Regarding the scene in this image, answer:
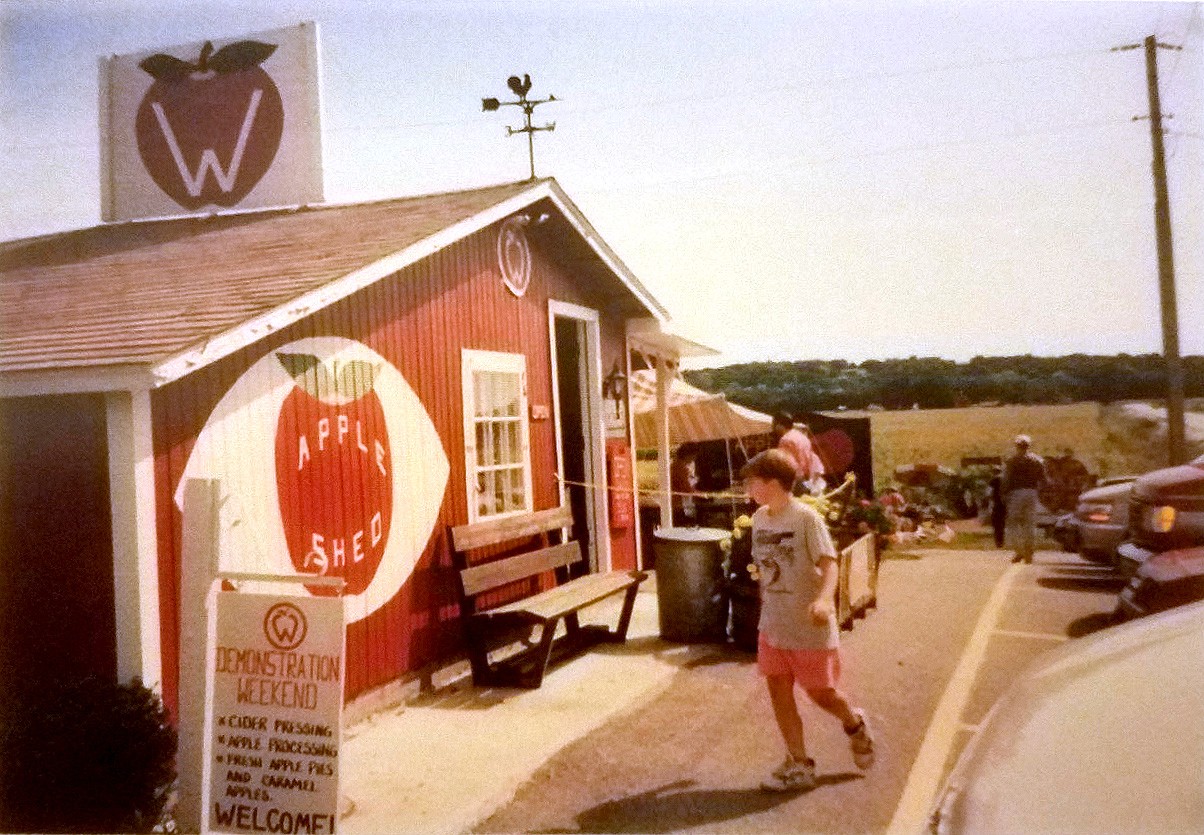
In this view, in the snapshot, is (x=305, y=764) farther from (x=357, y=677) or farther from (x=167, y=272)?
(x=167, y=272)

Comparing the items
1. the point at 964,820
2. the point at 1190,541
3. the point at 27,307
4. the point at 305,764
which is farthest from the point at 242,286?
the point at 1190,541

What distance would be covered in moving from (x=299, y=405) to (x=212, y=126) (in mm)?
5952

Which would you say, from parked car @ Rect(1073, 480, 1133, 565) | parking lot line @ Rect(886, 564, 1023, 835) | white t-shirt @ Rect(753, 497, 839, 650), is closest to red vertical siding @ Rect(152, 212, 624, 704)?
white t-shirt @ Rect(753, 497, 839, 650)

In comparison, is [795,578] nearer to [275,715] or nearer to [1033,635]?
[275,715]

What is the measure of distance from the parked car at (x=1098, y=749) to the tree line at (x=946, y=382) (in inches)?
783

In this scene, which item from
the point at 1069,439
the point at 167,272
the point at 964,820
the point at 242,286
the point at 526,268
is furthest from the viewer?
the point at 1069,439

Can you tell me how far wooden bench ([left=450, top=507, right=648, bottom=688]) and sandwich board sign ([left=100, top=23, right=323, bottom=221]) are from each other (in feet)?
14.7

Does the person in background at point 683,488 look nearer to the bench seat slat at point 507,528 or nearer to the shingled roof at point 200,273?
the shingled roof at point 200,273

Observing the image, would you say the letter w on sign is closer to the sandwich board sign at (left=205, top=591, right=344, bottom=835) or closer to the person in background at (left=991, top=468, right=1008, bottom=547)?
the sandwich board sign at (left=205, top=591, right=344, bottom=835)

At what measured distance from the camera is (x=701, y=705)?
22.1 ft

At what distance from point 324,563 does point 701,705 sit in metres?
2.77

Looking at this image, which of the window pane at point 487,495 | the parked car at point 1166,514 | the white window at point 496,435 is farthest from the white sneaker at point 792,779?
the window pane at point 487,495

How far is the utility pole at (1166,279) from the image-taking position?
635 inches

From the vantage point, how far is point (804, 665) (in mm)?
4930
